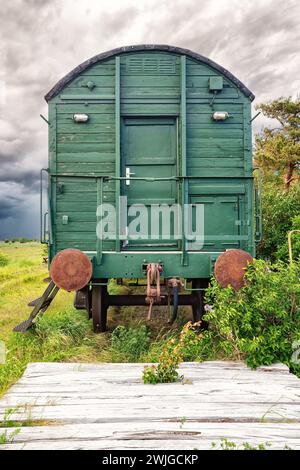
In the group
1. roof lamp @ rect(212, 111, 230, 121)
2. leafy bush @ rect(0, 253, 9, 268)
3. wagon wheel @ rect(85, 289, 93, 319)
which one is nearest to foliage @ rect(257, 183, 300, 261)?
roof lamp @ rect(212, 111, 230, 121)

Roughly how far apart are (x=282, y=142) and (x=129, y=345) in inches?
602

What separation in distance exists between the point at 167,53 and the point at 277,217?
5.21m

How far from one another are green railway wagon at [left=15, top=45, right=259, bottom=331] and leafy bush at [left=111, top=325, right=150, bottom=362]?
0.60 metres

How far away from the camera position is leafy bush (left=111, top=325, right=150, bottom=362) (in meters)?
4.53

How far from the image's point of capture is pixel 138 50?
577 centimetres

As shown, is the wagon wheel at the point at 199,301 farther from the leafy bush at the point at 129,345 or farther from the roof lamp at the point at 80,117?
the roof lamp at the point at 80,117

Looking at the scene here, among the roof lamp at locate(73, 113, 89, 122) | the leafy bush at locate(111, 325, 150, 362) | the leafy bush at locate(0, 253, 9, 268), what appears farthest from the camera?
the leafy bush at locate(0, 253, 9, 268)

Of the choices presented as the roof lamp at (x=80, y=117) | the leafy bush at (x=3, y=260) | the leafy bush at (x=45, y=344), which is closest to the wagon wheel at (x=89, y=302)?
the leafy bush at (x=45, y=344)

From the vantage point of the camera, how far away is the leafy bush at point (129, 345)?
4.53 meters

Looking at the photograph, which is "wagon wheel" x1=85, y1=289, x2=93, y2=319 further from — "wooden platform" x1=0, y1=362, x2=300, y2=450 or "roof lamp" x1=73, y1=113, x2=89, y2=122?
"roof lamp" x1=73, y1=113, x2=89, y2=122

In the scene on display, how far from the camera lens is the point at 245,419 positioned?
2594mm

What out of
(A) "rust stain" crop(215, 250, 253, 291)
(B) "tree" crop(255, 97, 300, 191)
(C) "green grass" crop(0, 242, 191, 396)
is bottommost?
(C) "green grass" crop(0, 242, 191, 396)

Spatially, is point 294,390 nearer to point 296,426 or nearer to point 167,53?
point 296,426

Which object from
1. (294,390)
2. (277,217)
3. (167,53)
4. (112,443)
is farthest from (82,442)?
(277,217)
